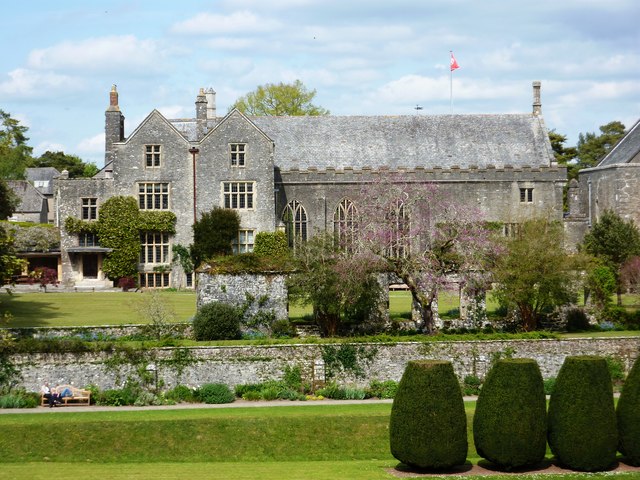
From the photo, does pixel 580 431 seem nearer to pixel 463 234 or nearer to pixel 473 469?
pixel 473 469

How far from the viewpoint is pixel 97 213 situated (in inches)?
2067

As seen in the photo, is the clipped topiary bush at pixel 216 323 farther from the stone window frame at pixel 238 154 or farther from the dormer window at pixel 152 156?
the dormer window at pixel 152 156

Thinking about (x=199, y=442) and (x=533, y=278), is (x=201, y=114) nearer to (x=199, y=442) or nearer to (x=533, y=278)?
(x=533, y=278)

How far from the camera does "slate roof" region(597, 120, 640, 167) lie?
5562cm

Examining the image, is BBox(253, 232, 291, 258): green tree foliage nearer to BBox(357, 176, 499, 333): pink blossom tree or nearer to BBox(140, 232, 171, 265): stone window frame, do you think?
BBox(140, 232, 171, 265): stone window frame

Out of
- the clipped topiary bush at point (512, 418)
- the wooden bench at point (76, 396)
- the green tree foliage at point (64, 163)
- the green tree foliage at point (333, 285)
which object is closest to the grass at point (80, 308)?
the green tree foliage at point (333, 285)

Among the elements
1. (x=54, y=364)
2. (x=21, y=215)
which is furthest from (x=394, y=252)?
(x=21, y=215)

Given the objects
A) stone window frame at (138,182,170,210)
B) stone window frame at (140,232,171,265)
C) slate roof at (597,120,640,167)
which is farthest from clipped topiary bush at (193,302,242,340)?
slate roof at (597,120,640,167)

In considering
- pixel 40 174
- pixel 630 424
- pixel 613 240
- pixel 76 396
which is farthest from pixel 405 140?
pixel 40 174

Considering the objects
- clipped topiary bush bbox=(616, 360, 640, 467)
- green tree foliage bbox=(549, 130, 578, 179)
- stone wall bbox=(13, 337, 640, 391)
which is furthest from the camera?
green tree foliage bbox=(549, 130, 578, 179)

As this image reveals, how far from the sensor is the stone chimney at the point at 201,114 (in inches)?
2125

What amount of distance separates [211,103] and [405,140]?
10.9m

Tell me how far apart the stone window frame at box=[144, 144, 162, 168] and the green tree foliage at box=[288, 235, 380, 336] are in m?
17.3

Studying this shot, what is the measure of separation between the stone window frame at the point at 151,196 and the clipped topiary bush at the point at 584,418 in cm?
3287
